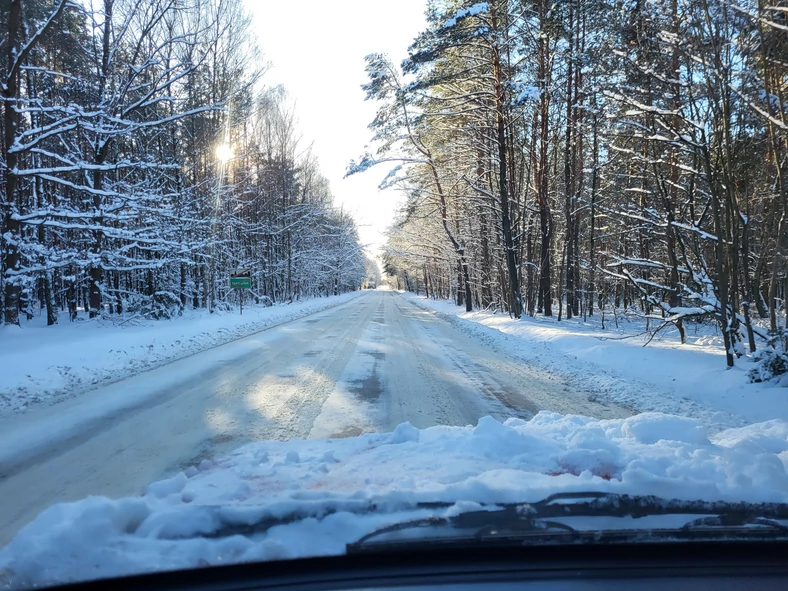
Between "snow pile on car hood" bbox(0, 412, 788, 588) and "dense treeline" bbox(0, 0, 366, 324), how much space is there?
1001cm

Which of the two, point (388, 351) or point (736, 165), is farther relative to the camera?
point (388, 351)

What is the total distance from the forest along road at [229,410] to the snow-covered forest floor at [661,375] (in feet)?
2.32

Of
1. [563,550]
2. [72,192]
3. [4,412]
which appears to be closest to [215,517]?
[563,550]

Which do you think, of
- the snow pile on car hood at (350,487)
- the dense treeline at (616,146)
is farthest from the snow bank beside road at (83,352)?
the dense treeline at (616,146)

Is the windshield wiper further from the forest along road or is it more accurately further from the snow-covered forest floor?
the snow-covered forest floor

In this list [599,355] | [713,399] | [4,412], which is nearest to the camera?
[4,412]

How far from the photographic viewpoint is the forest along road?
3.93 meters

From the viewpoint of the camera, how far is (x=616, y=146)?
11602mm

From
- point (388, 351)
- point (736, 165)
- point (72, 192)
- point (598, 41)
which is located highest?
point (598, 41)

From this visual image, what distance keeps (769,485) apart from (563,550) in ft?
4.99

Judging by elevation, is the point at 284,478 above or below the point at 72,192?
below

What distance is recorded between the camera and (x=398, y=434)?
13.8ft

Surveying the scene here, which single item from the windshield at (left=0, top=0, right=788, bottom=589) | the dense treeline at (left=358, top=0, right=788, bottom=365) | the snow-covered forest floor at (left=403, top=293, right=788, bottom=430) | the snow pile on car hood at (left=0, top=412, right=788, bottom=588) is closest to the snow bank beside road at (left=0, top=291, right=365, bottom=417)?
the windshield at (left=0, top=0, right=788, bottom=589)

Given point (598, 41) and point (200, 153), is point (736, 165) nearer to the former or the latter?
point (598, 41)
